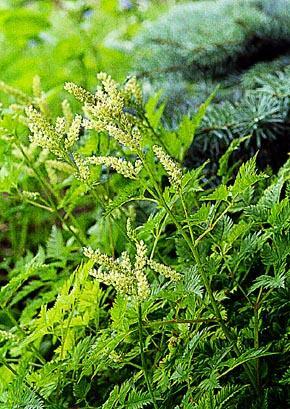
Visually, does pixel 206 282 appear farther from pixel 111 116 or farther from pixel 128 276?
pixel 111 116

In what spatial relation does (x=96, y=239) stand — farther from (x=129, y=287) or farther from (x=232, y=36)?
(x=232, y=36)

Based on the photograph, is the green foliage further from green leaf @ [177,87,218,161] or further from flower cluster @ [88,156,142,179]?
flower cluster @ [88,156,142,179]

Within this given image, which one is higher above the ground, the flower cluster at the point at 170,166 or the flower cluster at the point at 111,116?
the flower cluster at the point at 111,116

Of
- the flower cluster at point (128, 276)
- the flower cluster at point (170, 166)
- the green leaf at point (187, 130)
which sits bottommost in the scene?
the green leaf at point (187, 130)

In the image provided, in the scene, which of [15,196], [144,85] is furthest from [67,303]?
[144,85]

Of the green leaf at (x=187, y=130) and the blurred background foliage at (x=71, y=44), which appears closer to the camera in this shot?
the green leaf at (x=187, y=130)

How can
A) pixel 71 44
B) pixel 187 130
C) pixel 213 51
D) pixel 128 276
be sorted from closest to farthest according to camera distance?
pixel 128 276
pixel 187 130
pixel 213 51
pixel 71 44

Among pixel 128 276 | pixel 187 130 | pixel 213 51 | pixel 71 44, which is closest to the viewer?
pixel 128 276

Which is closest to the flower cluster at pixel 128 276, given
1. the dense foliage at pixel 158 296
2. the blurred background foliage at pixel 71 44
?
the dense foliage at pixel 158 296

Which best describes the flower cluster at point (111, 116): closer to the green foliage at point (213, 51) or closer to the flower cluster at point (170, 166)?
the flower cluster at point (170, 166)

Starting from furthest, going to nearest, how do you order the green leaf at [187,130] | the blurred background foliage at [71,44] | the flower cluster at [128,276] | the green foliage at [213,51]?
the blurred background foliage at [71,44] < the green foliage at [213,51] < the green leaf at [187,130] < the flower cluster at [128,276]

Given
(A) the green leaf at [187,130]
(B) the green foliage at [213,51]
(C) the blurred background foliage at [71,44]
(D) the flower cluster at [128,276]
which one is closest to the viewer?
(D) the flower cluster at [128,276]

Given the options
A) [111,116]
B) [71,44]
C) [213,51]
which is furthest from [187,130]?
[71,44]

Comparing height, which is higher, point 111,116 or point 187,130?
point 111,116
